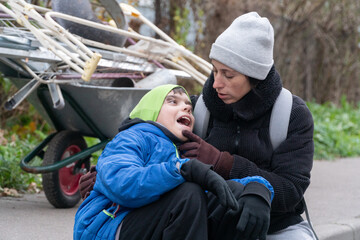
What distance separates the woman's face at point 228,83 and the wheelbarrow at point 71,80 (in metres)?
1.40

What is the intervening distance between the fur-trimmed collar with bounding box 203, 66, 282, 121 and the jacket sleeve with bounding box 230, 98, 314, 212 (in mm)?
130

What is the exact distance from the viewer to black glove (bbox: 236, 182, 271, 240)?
2.33 metres

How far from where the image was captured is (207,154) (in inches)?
103

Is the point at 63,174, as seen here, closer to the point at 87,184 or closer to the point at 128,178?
the point at 87,184

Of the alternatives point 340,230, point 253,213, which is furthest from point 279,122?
point 340,230

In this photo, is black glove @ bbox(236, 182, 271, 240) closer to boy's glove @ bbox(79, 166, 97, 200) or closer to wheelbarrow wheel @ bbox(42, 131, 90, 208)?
boy's glove @ bbox(79, 166, 97, 200)

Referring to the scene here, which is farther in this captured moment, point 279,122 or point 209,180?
point 279,122

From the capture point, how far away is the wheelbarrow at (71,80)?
4.13 m

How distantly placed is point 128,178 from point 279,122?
0.81 m

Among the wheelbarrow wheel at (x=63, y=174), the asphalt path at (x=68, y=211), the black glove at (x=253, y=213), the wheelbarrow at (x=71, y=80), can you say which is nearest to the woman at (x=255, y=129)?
the black glove at (x=253, y=213)

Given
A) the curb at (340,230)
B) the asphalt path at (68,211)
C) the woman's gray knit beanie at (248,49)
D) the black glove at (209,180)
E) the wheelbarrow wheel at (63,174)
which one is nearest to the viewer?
the black glove at (209,180)

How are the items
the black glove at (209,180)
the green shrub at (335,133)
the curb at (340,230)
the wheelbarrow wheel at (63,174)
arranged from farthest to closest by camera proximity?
the green shrub at (335,133) → the wheelbarrow wheel at (63,174) → the curb at (340,230) → the black glove at (209,180)

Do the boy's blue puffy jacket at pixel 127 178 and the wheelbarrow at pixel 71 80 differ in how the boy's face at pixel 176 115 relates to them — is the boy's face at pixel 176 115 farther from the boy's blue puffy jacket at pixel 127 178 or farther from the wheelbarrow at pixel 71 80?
the wheelbarrow at pixel 71 80

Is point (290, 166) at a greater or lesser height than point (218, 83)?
lesser
